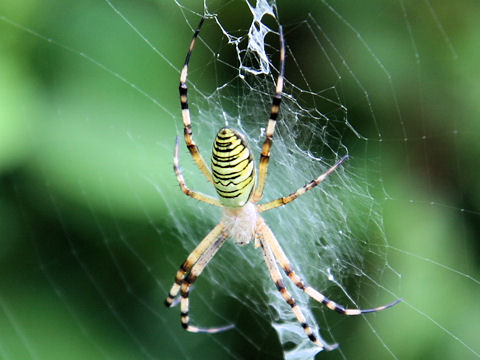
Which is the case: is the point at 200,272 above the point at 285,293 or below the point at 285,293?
above

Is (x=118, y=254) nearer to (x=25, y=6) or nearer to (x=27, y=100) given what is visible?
(x=27, y=100)

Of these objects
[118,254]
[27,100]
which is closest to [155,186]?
[118,254]

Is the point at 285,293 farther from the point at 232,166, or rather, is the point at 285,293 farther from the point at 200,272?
the point at 232,166

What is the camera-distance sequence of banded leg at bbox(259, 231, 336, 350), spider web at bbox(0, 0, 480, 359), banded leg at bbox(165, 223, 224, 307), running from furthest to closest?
banded leg at bbox(165, 223, 224, 307) < banded leg at bbox(259, 231, 336, 350) < spider web at bbox(0, 0, 480, 359)

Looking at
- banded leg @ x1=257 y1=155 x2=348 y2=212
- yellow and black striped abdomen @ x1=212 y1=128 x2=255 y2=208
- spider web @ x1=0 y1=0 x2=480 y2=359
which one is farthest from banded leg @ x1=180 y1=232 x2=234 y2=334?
yellow and black striped abdomen @ x1=212 y1=128 x2=255 y2=208

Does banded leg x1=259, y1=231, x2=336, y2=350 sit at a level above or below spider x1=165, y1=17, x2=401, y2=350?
below

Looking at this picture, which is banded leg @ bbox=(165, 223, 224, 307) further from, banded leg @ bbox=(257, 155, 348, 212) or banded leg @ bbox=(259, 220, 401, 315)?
banded leg @ bbox=(257, 155, 348, 212)

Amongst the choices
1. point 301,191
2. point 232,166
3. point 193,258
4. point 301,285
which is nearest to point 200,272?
point 193,258
